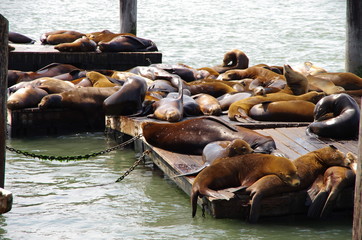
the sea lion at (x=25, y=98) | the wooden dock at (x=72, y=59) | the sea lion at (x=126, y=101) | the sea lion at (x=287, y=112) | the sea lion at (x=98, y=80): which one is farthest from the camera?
the wooden dock at (x=72, y=59)

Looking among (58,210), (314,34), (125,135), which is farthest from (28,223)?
(314,34)

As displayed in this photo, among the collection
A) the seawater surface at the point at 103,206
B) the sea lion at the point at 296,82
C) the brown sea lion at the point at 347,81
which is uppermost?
the sea lion at the point at 296,82

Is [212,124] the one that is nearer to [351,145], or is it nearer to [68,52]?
[351,145]

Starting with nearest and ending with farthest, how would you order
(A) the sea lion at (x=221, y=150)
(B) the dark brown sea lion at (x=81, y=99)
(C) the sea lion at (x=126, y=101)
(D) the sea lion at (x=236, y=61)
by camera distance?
(A) the sea lion at (x=221, y=150)
(C) the sea lion at (x=126, y=101)
(B) the dark brown sea lion at (x=81, y=99)
(D) the sea lion at (x=236, y=61)

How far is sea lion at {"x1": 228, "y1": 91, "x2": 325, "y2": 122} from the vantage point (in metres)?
7.75

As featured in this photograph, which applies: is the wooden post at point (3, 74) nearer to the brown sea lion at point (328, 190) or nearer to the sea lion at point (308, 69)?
the brown sea lion at point (328, 190)

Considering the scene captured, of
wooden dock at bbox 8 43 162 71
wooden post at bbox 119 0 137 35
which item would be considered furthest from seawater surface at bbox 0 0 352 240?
wooden post at bbox 119 0 137 35

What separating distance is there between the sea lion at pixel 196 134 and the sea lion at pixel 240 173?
0.85 m

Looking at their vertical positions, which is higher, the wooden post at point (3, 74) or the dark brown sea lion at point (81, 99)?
the wooden post at point (3, 74)

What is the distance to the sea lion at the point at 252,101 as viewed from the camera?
775cm

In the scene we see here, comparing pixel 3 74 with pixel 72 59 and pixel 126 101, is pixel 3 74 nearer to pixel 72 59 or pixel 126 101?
pixel 126 101

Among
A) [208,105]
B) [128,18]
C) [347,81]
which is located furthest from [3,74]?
[128,18]

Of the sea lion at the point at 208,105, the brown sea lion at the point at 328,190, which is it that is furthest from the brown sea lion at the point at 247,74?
the brown sea lion at the point at 328,190

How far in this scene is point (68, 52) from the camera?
12781 millimetres
